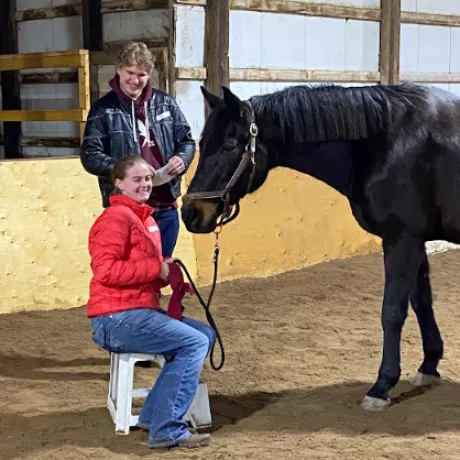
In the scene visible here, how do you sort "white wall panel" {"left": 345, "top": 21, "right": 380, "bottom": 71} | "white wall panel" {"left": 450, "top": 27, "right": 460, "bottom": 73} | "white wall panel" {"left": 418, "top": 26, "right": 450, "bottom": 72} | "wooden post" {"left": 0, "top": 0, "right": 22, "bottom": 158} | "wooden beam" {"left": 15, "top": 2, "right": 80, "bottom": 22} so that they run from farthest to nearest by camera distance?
"white wall panel" {"left": 450, "top": 27, "right": 460, "bottom": 73}, "white wall panel" {"left": 418, "top": 26, "right": 450, "bottom": 72}, "wooden post" {"left": 0, "top": 0, "right": 22, "bottom": 158}, "white wall panel" {"left": 345, "top": 21, "right": 380, "bottom": 71}, "wooden beam" {"left": 15, "top": 2, "right": 80, "bottom": 22}

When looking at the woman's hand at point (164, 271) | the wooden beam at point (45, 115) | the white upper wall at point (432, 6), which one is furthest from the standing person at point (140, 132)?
the white upper wall at point (432, 6)

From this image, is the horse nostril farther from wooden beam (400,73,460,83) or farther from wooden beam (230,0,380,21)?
wooden beam (400,73,460,83)

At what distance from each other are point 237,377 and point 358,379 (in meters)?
0.60

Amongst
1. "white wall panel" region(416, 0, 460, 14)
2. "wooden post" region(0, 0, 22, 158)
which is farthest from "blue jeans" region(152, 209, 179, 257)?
"white wall panel" region(416, 0, 460, 14)

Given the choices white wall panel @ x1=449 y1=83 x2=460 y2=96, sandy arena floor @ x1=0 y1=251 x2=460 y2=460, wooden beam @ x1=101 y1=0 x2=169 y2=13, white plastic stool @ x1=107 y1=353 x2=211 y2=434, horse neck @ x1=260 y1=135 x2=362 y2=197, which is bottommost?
sandy arena floor @ x1=0 y1=251 x2=460 y2=460

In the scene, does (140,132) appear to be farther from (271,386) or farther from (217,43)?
(217,43)

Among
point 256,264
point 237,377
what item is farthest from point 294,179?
point 237,377

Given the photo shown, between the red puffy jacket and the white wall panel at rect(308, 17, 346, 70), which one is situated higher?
the white wall panel at rect(308, 17, 346, 70)

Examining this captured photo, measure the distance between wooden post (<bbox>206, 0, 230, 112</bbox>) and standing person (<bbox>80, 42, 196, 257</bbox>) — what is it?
92.4 inches

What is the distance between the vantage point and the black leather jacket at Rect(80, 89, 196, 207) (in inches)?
149

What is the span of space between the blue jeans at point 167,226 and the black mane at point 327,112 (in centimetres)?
77

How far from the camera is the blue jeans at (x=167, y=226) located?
396 centimetres

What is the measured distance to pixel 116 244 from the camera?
9.84 ft

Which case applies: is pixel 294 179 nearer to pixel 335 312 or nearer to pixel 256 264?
pixel 256 264
